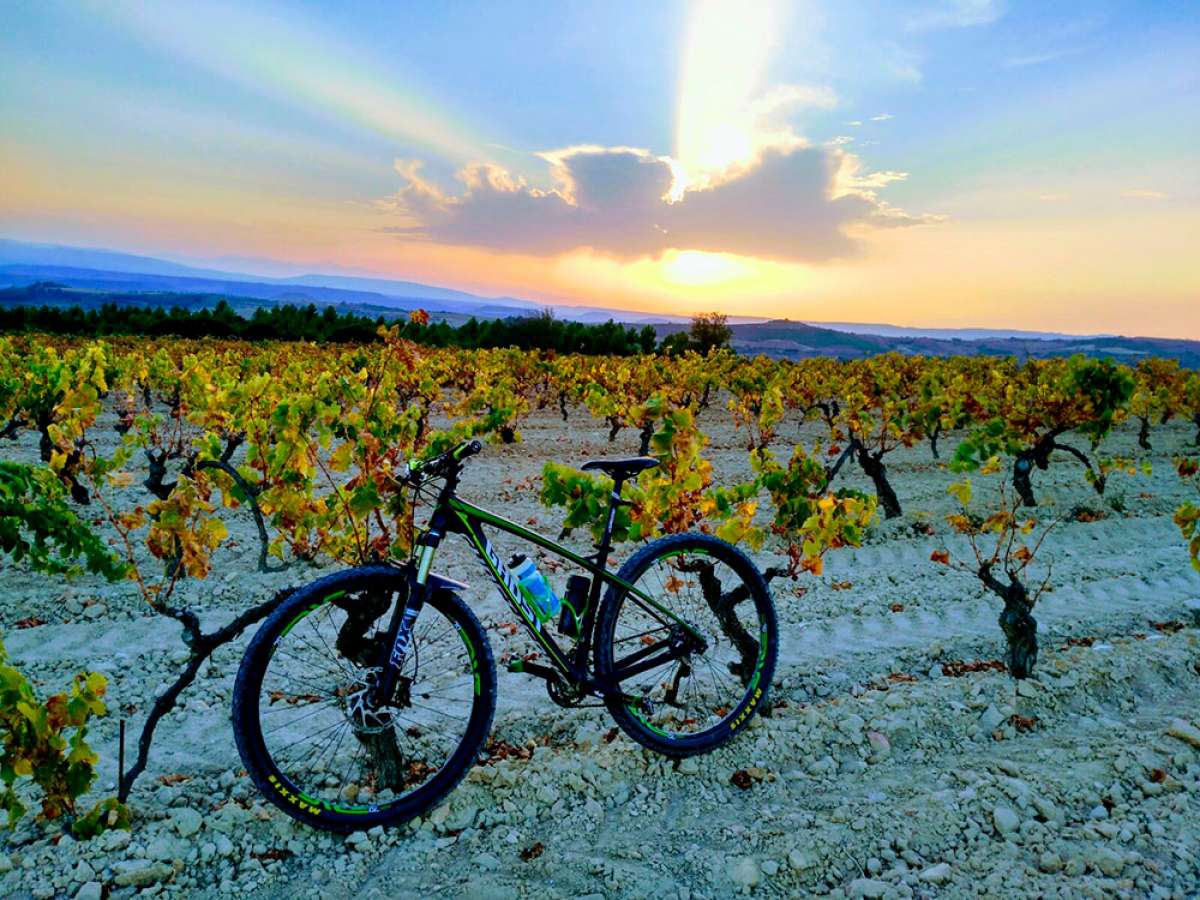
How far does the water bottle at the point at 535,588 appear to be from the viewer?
3.34m

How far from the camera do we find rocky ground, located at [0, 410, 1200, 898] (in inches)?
116

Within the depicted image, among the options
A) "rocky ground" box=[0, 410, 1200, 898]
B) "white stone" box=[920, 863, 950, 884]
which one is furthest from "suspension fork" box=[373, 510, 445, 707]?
"white stone" box=[920, 863, 950, 884]

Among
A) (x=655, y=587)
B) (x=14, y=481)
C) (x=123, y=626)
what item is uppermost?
(x=14, y=481)

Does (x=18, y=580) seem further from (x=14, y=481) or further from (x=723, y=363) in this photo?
(x=723, y=363)

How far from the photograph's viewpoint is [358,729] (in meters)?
3.20

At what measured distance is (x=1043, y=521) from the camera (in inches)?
394

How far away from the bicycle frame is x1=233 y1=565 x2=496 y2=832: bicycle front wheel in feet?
0.30

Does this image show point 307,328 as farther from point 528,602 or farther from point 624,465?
point 528,602

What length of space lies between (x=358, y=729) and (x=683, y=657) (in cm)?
166

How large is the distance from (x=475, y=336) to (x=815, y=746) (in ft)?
189

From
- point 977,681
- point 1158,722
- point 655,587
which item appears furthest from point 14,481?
point 1158,722

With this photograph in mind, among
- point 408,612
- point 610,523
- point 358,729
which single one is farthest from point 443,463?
point 358,729

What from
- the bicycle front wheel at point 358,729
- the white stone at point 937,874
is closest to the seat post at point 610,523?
the bicycle front wheel at point 358,729

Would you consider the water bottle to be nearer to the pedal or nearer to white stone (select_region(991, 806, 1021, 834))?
the pedal
